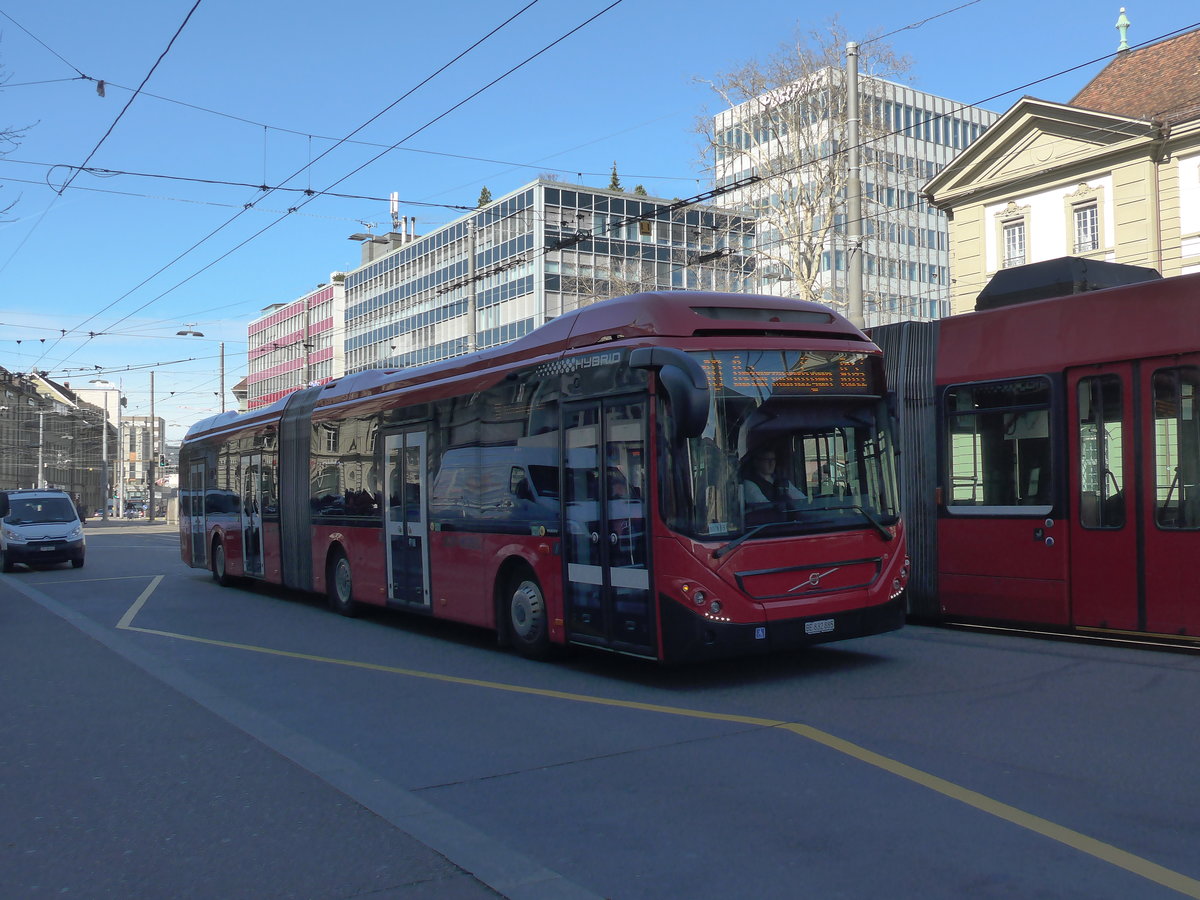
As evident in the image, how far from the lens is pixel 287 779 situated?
21.0ft

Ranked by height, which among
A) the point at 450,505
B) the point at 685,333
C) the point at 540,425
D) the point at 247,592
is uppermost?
the point at 685,333

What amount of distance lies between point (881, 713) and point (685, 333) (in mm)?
3111

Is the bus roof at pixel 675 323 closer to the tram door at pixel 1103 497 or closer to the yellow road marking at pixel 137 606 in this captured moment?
the tram door at pixel 1103 497

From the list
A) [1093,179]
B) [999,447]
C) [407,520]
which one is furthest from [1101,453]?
[1093,179]

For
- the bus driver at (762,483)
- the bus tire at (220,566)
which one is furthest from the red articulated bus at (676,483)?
the bus tire at (220,566)

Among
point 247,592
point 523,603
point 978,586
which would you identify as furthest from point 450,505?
point 247,592

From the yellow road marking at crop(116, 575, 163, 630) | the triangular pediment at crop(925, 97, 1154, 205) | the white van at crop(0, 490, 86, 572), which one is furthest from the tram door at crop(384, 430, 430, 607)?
the triangular pediment at crop(925, 97, 1154, 205)

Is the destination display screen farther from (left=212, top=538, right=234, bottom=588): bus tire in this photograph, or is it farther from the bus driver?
(left=212, top=538, right=234, bottom=588): bus tire

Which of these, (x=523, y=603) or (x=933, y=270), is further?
(x=933, y=270)

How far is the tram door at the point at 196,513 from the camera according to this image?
71.4 feet

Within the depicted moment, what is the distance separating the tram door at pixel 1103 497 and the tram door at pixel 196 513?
16.1 metres

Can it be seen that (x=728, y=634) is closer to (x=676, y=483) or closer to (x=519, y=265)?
(x=676, y=483)

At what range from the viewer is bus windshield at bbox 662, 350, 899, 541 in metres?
8.45

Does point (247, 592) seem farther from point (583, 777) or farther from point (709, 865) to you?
point (709, 865)
